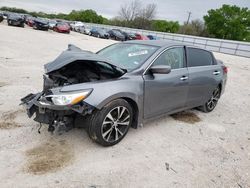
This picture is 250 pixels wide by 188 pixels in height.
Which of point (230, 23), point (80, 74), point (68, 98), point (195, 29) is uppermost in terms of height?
point (230, 23)

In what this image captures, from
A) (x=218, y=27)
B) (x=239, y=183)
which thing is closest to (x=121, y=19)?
(x=218, y=27)

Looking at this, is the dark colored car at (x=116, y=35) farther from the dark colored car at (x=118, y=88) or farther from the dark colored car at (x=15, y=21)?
the dark colored car at (x=118, y=88)

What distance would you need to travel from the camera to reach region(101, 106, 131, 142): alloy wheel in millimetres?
2754

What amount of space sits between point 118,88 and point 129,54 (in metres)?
0.99

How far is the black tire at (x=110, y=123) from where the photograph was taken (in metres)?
2.61

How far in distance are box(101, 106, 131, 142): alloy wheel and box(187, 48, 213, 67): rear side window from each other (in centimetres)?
171

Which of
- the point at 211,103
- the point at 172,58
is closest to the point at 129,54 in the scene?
the point at 172,58

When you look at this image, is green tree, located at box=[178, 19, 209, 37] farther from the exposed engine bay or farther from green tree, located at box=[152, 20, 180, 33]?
the exposed engine bay

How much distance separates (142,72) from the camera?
299 cm

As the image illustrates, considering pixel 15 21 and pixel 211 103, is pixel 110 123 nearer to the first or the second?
pixel 211 103

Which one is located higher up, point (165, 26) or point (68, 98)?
point (165, 26)

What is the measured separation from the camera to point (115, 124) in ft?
9.32

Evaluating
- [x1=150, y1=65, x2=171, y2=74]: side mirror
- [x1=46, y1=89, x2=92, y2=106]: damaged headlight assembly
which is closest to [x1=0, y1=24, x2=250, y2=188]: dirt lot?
[x1=46, y1=89, x2=92, y2=106]: damaged headlight assembly

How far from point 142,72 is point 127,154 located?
46.1 inches
